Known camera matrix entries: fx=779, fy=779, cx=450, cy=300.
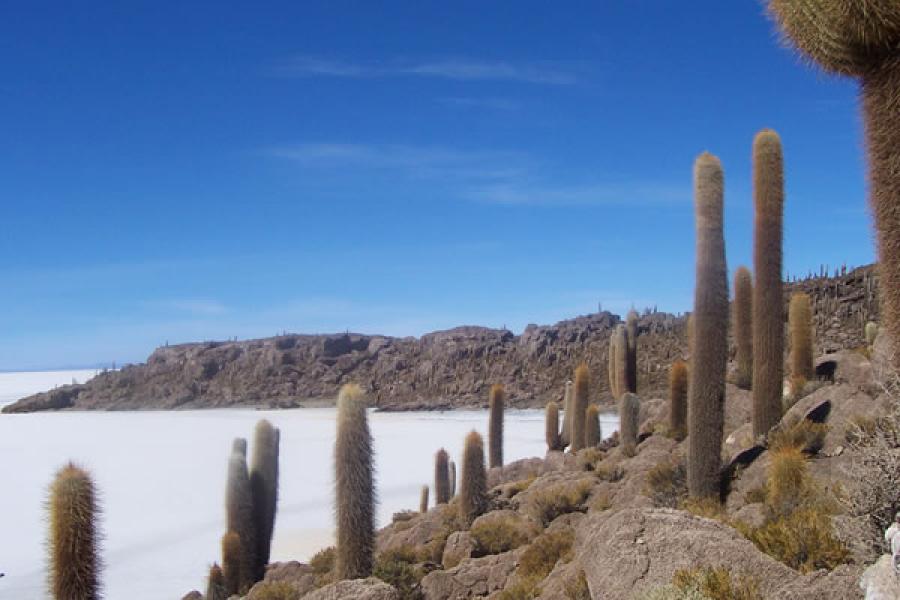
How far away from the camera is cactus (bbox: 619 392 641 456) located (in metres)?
17.5

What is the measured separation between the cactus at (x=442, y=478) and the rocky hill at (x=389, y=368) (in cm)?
2861

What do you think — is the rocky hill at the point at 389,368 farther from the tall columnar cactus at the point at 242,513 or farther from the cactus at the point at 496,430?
the tall columnar cactus at the point at 242,513

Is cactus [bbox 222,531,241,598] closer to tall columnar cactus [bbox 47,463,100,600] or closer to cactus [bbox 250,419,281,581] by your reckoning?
cactus [bbox 250,419,281,581]

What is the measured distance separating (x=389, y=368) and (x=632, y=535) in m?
77.7

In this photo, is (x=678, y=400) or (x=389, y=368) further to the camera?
(x=389, y=368)

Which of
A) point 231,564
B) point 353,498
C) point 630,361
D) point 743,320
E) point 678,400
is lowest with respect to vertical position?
point 231,564

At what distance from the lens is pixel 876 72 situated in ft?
18.4

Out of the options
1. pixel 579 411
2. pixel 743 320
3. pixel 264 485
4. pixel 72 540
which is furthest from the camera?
pixel 579 411

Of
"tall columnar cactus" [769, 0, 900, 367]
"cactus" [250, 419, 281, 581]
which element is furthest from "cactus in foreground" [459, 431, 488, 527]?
"tall columnar cactus" [769, 0, 900, 367]

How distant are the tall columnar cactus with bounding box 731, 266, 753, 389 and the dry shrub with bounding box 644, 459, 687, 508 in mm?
5164

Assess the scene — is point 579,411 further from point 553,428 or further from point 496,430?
point 496,430

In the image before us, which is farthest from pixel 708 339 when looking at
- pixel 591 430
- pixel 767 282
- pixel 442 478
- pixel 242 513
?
pixel 442 478

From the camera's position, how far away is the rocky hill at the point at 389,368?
63.3 metres

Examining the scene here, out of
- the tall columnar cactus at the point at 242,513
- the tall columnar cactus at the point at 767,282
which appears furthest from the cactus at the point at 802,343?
the tall columnar cactus at the point at 242,513
